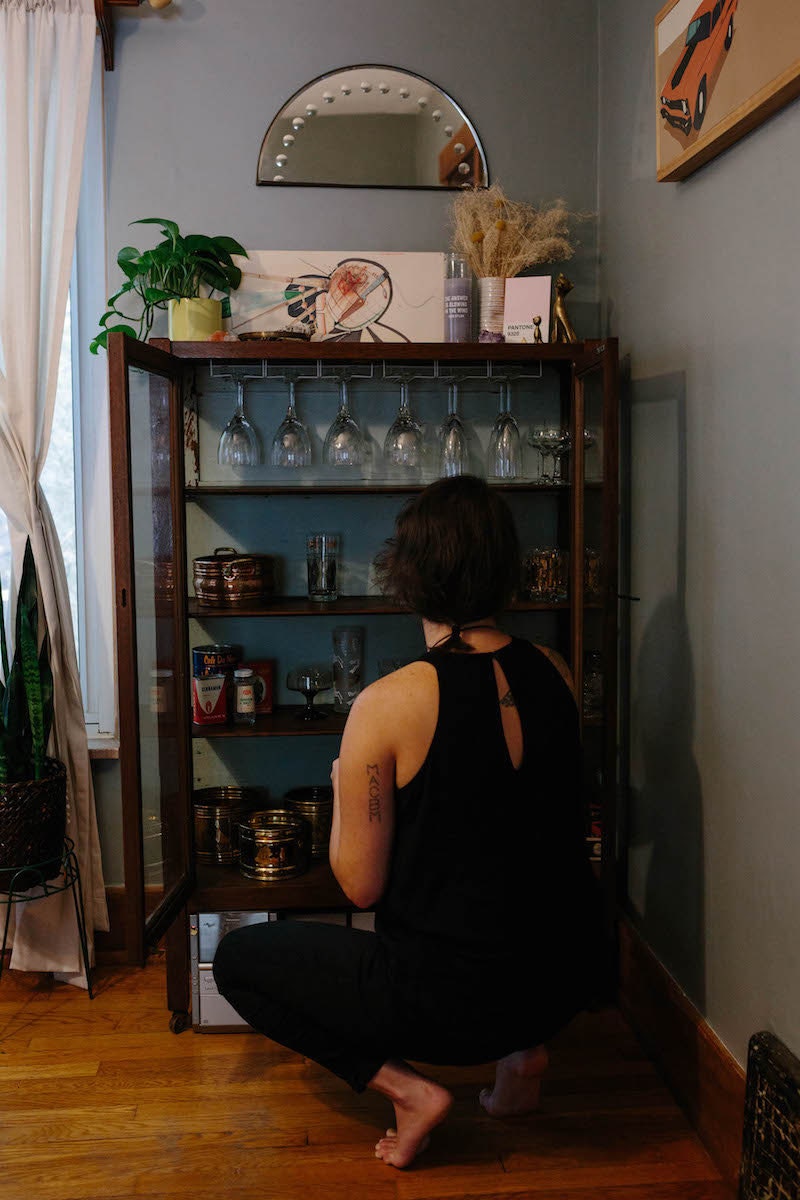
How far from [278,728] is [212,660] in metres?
0.25

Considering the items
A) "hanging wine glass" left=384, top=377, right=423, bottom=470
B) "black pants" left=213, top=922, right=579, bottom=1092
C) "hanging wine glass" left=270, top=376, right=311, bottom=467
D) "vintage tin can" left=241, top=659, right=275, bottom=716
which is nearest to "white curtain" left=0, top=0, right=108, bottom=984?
"vintage tin can" left=241, top=659, right=275, bottom=716

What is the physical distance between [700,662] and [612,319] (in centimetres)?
115

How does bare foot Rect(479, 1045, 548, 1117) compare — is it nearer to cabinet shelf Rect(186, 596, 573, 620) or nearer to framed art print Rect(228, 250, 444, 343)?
cabinet shelf Rect(186, 596, 573, 620)

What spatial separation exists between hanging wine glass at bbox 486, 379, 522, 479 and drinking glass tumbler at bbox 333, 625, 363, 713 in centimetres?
59

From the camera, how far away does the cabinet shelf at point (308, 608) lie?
276 cm

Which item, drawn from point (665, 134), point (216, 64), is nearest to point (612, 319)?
point (665, 134)

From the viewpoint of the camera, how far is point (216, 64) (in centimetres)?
298

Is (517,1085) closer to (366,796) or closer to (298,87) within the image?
(366,796)

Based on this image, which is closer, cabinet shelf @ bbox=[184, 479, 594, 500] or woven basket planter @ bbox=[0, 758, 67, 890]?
woven basket planter @ bbox=[0, 758, 67, 890]

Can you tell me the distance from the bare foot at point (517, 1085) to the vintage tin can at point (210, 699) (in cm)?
114

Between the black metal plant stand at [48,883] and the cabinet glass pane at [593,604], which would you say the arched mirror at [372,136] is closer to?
the cabinet glass pane at [593,604]

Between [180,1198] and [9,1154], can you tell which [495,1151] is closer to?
[180,1198]

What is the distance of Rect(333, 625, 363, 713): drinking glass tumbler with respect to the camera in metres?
2.92

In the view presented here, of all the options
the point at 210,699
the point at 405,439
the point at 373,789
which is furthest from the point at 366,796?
the point at 405,439
